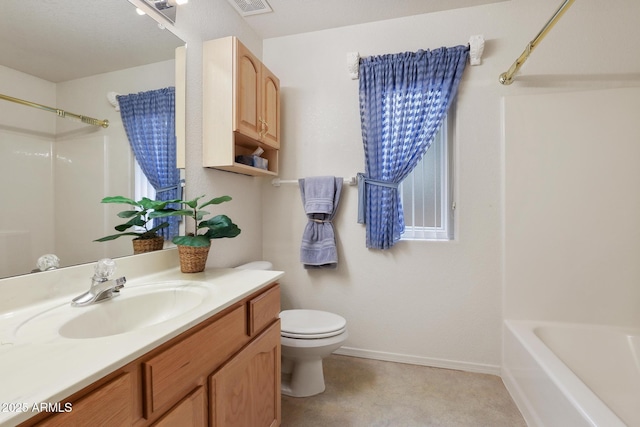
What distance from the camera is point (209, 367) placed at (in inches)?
32.4


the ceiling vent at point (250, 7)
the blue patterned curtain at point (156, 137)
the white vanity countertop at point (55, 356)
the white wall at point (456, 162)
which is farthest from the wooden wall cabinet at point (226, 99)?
the white vanity countertop at point (55, 356)

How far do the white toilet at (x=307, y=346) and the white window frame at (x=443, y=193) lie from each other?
0.84 metres

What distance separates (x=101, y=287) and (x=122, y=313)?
0.11m

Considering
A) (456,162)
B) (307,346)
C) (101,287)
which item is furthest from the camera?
(456,162)

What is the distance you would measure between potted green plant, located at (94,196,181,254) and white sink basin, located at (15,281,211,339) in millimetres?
234

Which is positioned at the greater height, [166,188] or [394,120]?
[394,120]

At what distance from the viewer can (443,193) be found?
75.9 inches

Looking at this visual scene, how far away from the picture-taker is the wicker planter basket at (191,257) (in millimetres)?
1229

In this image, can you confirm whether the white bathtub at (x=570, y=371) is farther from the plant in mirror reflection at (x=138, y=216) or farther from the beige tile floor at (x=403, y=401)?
the plant in mirror reflection at (x=138, y=216)

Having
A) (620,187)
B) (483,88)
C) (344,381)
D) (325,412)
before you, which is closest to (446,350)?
(344,381)

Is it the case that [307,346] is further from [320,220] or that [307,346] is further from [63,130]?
[63,130]

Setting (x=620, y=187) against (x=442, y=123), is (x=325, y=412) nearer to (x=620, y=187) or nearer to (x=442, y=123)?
(x=442, y=123)

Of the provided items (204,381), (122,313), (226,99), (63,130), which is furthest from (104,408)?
(226,99)

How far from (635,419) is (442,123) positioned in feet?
6.04
